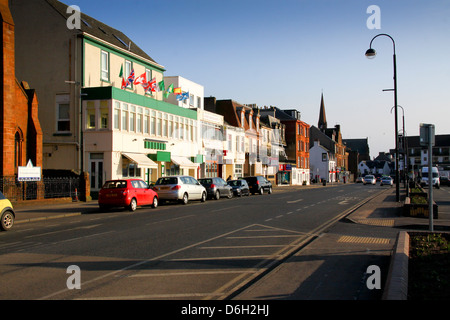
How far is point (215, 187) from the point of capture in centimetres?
3500

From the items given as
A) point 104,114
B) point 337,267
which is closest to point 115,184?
point 104,114

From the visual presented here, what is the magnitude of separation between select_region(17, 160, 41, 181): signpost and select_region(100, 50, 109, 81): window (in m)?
12.9

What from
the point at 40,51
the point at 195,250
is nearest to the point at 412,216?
the point at 195,250

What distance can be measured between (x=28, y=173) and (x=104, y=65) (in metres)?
14.4

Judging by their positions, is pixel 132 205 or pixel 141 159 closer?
pixel 132 205

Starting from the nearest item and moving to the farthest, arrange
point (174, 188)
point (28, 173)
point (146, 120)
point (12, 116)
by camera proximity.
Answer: point (28, 173), point (12, 116), point (174, 188), point (146, 120)

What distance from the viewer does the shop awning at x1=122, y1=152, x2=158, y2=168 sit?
114 ft

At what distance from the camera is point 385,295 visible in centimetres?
562

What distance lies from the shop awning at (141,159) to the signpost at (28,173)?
32.3 feet

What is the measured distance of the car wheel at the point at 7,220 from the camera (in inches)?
607

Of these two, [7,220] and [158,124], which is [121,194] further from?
[158,124]

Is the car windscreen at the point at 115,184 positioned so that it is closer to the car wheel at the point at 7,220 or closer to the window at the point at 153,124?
the car wheel at the point at 7,220

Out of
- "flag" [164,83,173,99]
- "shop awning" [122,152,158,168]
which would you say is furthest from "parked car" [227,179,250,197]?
"flag" [164,83,173,99]

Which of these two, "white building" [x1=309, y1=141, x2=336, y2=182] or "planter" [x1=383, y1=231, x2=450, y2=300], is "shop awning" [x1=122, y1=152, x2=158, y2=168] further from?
"white building" [x1=309, y1=141, x2=336, y2=182]
